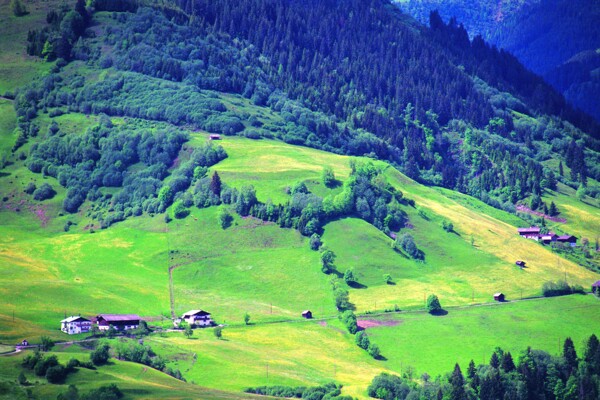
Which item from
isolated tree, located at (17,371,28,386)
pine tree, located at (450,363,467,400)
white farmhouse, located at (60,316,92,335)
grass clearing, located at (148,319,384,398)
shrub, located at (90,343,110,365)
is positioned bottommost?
white farmhouse, located at (60,316,92,335)

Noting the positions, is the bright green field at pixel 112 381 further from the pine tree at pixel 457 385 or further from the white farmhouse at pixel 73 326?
the pine tree at pixel 457 385

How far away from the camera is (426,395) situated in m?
185

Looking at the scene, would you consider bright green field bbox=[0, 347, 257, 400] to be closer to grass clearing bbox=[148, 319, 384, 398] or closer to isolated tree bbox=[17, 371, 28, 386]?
isolated tree bbox=[17, 371, 28, 386]

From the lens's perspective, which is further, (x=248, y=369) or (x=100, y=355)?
(x=248, y=369)

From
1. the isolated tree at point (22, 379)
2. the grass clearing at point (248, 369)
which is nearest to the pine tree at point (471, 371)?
the grass clearing at point (248, 369)

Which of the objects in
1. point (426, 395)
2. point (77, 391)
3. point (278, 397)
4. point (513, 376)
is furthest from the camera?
point (513, 376)

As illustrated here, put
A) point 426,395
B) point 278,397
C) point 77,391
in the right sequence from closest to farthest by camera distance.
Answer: point 77,391
point 278,397
point 426,395

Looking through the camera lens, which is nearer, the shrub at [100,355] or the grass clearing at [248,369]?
the shrub at [100,355]

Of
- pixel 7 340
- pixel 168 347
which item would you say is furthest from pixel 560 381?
pixel 7 340

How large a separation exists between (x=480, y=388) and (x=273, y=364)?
38.8 metres

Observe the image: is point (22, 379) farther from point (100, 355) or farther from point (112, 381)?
point (100, 355)

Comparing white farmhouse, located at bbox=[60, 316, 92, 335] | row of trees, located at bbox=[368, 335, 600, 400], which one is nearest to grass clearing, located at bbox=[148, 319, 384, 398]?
row of trees, located at bbox=[368, 335, 600, 400]

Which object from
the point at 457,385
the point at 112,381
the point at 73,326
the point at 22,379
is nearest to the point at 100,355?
the point at 112,381

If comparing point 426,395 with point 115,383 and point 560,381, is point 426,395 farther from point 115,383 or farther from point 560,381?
point 115,383
